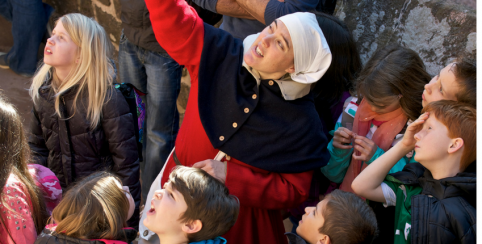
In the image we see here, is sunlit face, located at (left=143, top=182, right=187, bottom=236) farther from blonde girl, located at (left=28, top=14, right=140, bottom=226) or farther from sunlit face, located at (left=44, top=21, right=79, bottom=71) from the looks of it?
sunlit face, located at (left=44, top=21, right=79, bottom=71)

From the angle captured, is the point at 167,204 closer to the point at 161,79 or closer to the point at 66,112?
the point at 66,112

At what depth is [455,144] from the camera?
1.57 meters

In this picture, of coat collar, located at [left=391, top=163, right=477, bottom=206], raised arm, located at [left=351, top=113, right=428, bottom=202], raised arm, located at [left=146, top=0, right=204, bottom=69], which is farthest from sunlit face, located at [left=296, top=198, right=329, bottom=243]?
raised arm, located at [left=146, top=0, right=204, bottom=69]

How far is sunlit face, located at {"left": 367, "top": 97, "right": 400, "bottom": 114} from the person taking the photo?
211 cm

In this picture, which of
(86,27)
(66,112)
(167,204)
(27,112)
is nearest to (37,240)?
(167,204)

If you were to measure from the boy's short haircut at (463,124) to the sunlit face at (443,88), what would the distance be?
0.37ft

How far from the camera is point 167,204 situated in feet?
5.26

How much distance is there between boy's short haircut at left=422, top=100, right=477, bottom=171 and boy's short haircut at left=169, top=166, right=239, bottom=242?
872mm

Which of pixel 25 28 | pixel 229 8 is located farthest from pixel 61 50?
pixel 25 28

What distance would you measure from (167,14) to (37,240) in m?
1.01

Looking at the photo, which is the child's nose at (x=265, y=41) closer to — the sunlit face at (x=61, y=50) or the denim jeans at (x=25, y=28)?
the sunlit face at (x=61, y=50)

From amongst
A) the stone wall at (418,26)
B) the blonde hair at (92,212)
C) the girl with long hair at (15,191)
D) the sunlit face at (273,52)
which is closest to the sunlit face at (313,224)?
the sunlit face at (273,52)

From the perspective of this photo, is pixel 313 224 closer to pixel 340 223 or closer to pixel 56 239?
pixel 340 223

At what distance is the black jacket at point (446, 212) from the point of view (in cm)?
147
